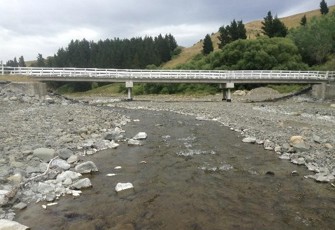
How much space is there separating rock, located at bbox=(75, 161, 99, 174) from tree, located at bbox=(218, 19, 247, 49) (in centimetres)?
9270

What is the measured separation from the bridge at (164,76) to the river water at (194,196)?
107 ft

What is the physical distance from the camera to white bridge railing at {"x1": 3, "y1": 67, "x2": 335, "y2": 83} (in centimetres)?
4941

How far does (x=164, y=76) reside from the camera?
54219 mm

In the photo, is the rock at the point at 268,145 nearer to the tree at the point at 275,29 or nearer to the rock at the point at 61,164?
the rock at the point at 61,164

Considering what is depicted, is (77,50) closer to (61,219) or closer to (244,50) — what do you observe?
(244,50)

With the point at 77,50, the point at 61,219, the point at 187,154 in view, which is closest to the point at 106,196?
the point at 61,219

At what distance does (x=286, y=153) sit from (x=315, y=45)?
227ft

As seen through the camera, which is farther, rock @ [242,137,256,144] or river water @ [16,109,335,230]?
rock @ [242,137,256,144]

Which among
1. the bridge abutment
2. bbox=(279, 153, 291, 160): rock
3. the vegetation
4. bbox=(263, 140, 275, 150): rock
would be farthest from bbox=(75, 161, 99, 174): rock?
the vegetation

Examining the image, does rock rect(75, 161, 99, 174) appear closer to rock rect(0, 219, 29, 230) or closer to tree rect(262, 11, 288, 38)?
rock rect(0, 219, 29, 230)

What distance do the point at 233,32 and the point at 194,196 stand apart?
97.0m

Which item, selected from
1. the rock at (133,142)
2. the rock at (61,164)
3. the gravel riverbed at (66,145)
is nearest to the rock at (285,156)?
the gravel riverbed at (66,145)

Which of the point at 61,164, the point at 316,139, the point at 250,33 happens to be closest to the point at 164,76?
the point at 316,139

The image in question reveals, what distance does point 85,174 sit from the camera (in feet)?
51.4
